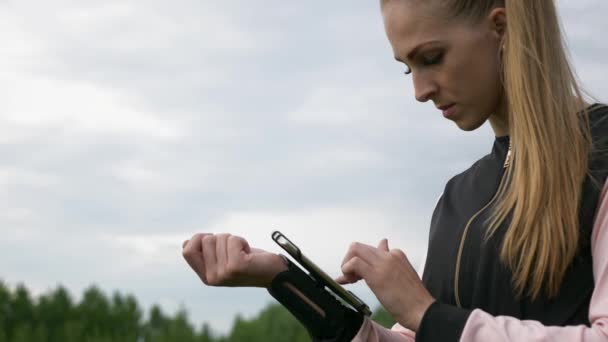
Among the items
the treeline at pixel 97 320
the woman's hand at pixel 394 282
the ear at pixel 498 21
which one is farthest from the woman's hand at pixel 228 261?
the treeline at pixel 97 320

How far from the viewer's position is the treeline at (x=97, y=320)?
7.18 m

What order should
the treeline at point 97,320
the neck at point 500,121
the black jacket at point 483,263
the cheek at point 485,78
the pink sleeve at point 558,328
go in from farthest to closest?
1. the treeline at point 97,320
2. the neck at point 500,121
3. the cheek at point 485,78
4. the black jacket at point 483,263
5. the pink sleeve at point 558,328

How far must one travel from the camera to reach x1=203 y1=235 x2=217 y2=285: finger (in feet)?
7.58

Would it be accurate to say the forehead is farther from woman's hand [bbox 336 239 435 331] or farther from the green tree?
the green tree

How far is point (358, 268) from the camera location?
2148 mm

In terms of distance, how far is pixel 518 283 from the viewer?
229 centimetres

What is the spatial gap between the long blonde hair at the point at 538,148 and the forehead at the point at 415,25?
0.12ft

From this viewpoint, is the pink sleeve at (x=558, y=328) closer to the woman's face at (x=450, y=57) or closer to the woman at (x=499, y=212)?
the woman at (x=499, y=212)

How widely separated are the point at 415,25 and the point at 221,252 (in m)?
0.78

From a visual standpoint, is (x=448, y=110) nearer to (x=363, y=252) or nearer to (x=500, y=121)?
(x=500, y=121)

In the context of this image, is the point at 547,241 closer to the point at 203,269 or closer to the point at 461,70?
the point at 461,70

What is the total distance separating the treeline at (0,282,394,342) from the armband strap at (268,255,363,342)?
4853 millimetres

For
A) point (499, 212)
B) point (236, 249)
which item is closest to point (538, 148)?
point (499, 212)

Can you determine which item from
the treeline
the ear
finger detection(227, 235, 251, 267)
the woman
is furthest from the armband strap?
the treeline
